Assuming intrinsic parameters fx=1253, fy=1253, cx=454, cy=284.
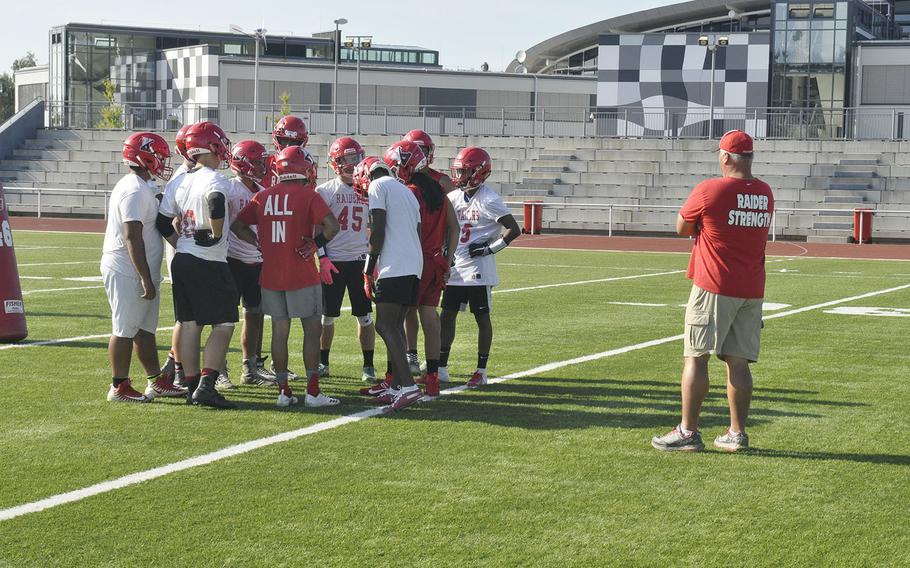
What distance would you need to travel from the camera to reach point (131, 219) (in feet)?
27.7

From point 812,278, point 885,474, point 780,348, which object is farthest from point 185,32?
point 885,474

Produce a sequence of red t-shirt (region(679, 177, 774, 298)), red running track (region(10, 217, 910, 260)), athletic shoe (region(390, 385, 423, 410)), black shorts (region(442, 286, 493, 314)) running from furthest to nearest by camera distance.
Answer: red running track (region(10, 217, 910, 260)), black shorts (region(442, 286, 493, 314)), athletic shoe (region(390, 385, 423, 410)), red t-shirt (region(679, 177, 774, 298))

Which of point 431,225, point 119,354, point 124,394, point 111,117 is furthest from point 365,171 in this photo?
point 111,117

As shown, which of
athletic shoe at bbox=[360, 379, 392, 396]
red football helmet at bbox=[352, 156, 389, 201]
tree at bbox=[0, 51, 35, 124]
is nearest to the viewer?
red football helmet at bbox=[352, 156, 389, 201]

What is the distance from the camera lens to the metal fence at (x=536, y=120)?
43.4 meters

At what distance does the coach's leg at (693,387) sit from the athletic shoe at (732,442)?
0.19 m

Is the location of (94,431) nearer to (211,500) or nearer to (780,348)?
(211,500)

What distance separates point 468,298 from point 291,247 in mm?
1981

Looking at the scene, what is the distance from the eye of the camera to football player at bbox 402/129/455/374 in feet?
30.1

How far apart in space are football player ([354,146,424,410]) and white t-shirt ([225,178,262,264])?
98 centimetres

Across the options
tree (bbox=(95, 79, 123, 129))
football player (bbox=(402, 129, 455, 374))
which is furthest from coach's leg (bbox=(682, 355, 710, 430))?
tree (bbox=(95, 79, 123, 129))

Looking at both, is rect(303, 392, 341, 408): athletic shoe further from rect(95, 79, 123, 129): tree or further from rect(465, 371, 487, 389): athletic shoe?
rect(95, 79, 123, 129): tree

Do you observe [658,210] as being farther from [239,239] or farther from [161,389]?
[161,389]

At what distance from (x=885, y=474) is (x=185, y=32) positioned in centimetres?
8024
